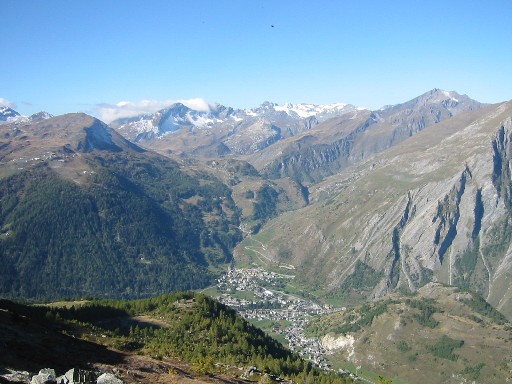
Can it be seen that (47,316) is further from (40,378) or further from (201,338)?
(40,378)

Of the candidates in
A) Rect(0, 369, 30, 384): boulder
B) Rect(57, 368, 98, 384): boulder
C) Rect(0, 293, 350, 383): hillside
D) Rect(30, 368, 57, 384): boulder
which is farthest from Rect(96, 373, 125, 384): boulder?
Rect(0, 293, 350, 383): hillside

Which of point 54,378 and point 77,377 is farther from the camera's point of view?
point 77,377

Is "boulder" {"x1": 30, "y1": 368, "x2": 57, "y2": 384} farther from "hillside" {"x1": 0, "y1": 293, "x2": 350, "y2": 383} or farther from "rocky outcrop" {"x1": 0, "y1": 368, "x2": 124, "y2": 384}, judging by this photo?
"hillside" {"x1": 0, "y1": 293, "x2": 350, "y2": 383}

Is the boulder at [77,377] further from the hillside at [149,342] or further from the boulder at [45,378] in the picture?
the hillside at [149,342]

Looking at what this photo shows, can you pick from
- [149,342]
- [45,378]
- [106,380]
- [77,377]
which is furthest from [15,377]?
[149,342]

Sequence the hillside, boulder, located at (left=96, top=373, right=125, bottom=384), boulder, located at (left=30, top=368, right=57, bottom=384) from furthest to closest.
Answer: the hillside → boulder, located at (left=96, top=373, right=125, bottom=384) → boulder, located at (left=30, top=368, right=57, bottom=384)

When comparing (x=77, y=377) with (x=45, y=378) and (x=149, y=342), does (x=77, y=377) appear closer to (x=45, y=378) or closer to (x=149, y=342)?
(x=45, y=378)

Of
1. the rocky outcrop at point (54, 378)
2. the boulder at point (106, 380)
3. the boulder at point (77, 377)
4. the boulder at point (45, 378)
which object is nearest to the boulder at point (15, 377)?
the rocky outcrop at point (54, 378)

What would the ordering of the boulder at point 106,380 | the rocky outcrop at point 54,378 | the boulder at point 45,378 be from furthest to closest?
the boulder at point 106,380 → the rocky outcrop at point 54,378 → the boulder at point 45,378
